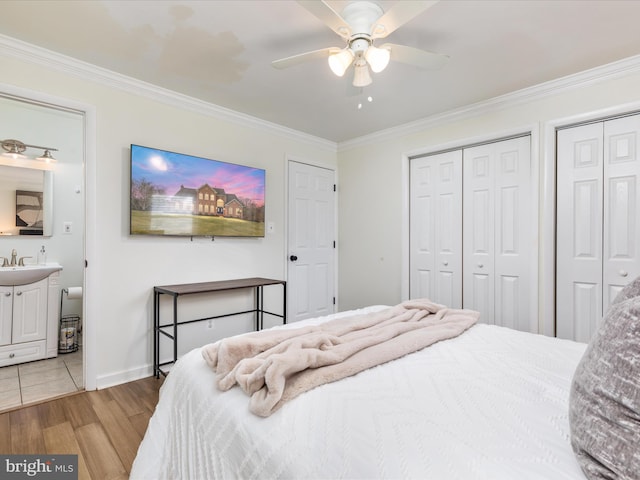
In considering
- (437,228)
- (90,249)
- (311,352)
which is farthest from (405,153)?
(90,249)

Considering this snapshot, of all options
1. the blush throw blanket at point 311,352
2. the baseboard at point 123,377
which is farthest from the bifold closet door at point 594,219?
the baseboard at point 123,377

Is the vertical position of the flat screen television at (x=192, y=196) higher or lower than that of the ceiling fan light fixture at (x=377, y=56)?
lower

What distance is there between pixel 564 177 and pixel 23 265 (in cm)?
503

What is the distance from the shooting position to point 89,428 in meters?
2.00

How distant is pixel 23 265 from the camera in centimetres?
333

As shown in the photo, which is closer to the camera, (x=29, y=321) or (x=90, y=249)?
(x=90, y=249)

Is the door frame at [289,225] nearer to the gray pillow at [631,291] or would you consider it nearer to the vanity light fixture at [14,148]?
the vanity light fixture at [14,148]

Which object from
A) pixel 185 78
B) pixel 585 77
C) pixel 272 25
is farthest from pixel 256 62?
pixel 585 77

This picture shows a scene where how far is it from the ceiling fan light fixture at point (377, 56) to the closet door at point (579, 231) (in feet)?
6.23

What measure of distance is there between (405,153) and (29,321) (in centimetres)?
404

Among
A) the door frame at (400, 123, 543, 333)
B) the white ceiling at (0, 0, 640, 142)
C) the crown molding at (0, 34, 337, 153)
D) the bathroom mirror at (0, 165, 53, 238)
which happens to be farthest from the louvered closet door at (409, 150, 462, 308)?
the bathroom mirror at (0, 165, 53, 238)

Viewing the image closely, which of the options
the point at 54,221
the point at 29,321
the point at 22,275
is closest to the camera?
the point at 22,275

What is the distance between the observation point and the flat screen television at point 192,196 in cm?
270

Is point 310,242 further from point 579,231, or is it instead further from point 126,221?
point 579,231
